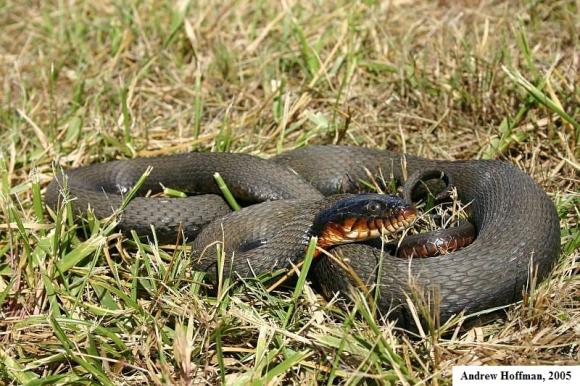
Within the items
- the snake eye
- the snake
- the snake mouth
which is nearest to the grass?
the snake

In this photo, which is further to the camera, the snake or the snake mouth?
the snake mouth

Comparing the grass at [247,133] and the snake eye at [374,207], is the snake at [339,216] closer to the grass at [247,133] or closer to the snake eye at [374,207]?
the snake eye at [374,207]

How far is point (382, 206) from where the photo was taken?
14.4 ft

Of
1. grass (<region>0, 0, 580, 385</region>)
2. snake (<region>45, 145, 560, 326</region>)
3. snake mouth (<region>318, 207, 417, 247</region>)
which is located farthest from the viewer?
snake mouth (<region>318, 207, 417, 247</region>)

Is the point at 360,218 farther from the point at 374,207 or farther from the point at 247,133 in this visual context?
the point at 247,133

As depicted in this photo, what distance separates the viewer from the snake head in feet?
14.4

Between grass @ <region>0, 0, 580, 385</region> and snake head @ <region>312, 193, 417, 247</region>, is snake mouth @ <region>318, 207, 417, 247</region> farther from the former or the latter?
grass @ <region>0, 0, 580, 385</region>

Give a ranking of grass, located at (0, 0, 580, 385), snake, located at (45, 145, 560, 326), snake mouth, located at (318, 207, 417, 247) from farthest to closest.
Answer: snake mouth, located at (318, 207, 417, 247) → snake, located at (45, 145, 560, 326) → grass, located at (0, 0, 580, 385)

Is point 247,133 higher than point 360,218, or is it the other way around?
point 360,218

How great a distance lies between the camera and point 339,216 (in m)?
4.47

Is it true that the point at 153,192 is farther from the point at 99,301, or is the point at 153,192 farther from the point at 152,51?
the point at 152,51

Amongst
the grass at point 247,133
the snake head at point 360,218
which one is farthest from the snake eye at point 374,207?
the grass at point 247,133

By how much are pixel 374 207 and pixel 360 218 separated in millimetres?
106

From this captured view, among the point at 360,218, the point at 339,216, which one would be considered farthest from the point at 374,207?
the point at 339,216
